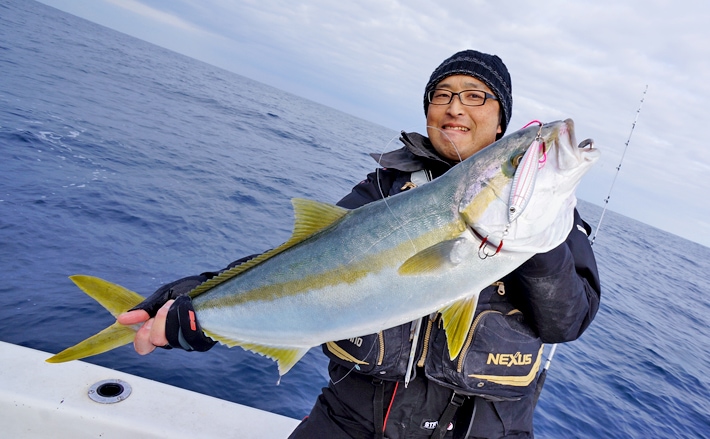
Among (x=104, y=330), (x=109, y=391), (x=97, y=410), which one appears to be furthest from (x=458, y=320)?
(x=109, y=391)

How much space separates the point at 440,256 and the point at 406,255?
7.7 inches

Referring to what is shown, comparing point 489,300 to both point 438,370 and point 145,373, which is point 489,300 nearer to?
point 438,370

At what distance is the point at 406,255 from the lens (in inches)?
95.0

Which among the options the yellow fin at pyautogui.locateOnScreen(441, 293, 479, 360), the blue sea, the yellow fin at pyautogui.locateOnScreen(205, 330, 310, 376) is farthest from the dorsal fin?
the blue sea

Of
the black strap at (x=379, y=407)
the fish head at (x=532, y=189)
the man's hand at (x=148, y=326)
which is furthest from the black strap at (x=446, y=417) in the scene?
the man's hand at (x=148, y=326)

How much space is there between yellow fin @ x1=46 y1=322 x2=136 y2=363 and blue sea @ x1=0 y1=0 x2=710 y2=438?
3.50m

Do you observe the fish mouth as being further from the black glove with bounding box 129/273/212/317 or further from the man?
the black glove with bounding box 129/273/212/317

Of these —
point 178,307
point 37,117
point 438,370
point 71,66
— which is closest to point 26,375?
point 178,307

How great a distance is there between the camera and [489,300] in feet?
9.63

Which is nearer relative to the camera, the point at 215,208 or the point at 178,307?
the point at 178,307

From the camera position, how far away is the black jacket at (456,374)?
8.48ft

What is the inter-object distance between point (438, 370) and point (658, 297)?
23.7 m

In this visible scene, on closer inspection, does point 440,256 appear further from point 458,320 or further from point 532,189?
point 532,189

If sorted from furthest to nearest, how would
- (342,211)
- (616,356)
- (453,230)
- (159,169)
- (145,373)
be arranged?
(159,169) → (616,356) → (145,373) → (342,211) → (453,230)
